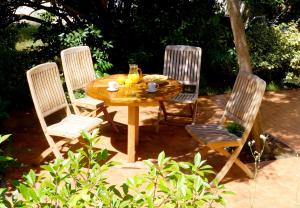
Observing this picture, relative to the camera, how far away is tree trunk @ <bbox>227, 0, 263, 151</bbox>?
554cm

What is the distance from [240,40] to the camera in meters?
5.64

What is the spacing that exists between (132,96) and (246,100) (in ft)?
4.88

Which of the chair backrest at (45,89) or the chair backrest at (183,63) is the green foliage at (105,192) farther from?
the chair backrest at (183,63)

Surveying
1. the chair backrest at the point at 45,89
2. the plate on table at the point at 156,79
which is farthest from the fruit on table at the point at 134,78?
the chair backrest at the point at 45,89

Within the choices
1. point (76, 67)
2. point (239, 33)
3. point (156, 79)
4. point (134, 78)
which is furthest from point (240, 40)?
point (76, 67)

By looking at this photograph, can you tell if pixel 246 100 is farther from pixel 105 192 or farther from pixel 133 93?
pixel 105 192

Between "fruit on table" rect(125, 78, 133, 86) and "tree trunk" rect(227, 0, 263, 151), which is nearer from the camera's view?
"tree trunk" rect(227, 0, 263, 151)

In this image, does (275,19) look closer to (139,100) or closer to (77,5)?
(77,5)

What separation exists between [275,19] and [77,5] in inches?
195

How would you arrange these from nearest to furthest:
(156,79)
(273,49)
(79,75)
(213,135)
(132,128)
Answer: (213,135), (132,128), (156,79), (79,75), (273,49)

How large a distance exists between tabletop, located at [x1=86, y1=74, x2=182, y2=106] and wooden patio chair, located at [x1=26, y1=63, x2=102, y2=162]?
0.43 m

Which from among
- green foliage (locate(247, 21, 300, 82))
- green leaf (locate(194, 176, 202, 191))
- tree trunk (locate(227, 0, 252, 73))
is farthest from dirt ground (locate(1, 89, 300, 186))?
green leaf (locate(194, 176, 202, 191))

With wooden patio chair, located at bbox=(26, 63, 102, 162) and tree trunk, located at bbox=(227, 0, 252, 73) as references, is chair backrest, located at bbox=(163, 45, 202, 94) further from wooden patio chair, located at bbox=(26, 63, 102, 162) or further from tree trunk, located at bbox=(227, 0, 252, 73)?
wooden patio chair, located at bbox=(26, 63, 102, 162)

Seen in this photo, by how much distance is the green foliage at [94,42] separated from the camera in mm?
8500
